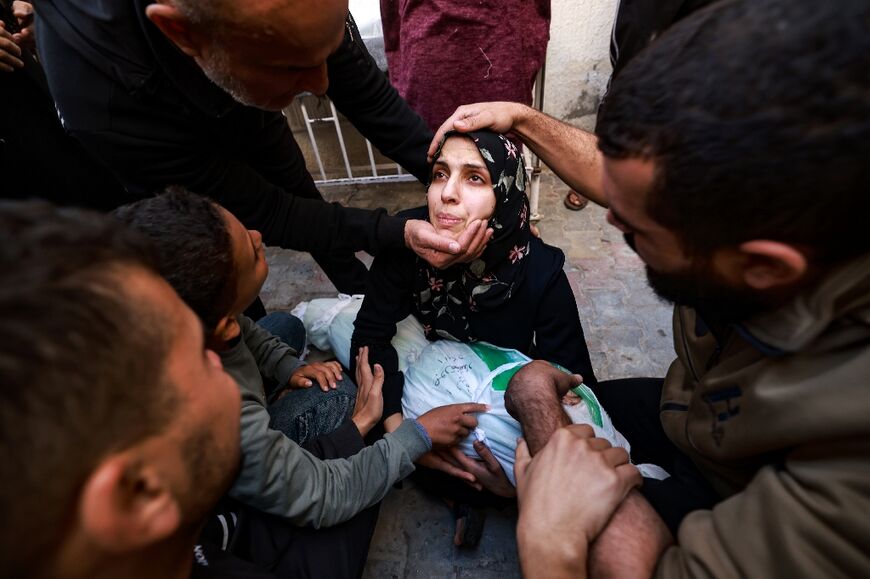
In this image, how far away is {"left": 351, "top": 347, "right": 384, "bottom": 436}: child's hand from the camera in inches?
67.3

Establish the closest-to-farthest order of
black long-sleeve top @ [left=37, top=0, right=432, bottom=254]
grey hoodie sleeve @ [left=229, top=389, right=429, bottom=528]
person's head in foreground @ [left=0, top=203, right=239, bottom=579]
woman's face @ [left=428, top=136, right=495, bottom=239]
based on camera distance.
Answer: person's head in foreground @ [left=0, top=203, right=239, bottom=579] → grey hoodie sleeve @ [left=229, top=389, right=429, bottom=528] → black long-sleeve top @ [left=37, top=0, right=432, bottom=254] → woman's face @ [left=428, top=136, right=495, bottom=239]

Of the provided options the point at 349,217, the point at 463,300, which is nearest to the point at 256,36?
the point at 349,217

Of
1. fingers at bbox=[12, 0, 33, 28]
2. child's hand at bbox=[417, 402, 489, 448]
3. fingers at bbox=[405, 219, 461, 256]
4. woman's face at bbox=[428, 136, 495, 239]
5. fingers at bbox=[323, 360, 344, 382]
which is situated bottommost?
fingers at bbox=[323, 360, 344, 382]

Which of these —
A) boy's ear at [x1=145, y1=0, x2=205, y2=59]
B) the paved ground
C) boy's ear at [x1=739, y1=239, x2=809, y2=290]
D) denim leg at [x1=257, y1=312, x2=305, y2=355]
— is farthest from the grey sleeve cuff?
boy's ear at [x1=145, y1=0, x2=205, y2=59]

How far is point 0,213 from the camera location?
1.87 feet

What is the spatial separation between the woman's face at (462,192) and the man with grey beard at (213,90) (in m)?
0.09

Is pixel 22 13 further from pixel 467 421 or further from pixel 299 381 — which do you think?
pixel 467 421

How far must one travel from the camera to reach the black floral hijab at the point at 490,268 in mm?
1750

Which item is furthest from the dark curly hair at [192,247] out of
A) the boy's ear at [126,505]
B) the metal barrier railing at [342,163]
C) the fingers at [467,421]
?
the metal barrier railing at [342,163]

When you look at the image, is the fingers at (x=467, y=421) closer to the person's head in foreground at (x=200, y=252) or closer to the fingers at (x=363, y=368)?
the fingers at (x=363, y=368)

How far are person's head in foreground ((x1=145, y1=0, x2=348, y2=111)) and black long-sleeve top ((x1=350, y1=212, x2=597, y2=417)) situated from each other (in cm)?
85

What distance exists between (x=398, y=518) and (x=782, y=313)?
1745mm

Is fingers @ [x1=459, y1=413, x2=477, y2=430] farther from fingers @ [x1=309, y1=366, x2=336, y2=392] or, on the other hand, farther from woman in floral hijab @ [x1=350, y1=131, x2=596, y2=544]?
fingers @ [x1=309, y1=366, x2=336, y2=392]

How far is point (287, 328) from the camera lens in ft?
7.59
